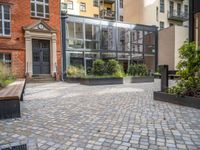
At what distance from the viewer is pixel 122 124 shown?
169 inches

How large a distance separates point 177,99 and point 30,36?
1353cm

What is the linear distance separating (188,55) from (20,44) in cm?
1353

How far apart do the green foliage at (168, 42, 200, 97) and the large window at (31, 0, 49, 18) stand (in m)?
13.8

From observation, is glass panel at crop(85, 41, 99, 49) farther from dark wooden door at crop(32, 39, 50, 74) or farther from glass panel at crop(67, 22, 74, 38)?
dark wooden door at crop(32, 39, 50, 74)

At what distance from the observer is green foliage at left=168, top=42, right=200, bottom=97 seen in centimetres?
638

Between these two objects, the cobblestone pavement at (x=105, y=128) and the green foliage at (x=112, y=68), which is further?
the green foliage at (x=112, y=68)

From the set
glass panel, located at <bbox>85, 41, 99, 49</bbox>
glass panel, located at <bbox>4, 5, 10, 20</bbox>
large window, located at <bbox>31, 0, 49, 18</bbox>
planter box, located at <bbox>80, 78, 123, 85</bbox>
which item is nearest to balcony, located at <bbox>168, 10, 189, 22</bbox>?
glass panel, located at <bbox>85, 41, 99, 49</bbox>

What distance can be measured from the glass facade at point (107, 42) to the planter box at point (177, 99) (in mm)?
12893

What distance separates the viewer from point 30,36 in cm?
1678

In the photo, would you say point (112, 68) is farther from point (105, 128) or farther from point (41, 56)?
point (105, 128)

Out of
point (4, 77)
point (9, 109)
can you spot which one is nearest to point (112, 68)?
point (4, 77)

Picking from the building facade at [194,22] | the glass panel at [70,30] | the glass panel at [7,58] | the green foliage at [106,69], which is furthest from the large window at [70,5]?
the building facade at [194,22]

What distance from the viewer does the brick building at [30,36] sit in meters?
16.3

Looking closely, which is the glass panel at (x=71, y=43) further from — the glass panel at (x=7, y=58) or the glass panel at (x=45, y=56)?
the glass panel at (x=7, y=58)
